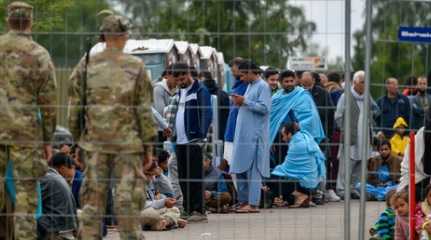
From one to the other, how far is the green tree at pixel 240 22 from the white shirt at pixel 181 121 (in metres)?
3.20

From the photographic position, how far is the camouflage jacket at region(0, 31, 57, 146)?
1211cm

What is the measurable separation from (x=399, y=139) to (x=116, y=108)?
21.7 feet

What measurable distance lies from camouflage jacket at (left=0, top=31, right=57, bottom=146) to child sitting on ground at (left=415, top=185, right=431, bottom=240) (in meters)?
3.34

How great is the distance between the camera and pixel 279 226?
1524 centimetres

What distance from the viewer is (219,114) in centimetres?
1872

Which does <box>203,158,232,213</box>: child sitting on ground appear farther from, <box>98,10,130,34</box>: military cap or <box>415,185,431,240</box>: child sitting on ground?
<box>98,10,130,34</box>: military cap

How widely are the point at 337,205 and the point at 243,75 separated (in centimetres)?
171

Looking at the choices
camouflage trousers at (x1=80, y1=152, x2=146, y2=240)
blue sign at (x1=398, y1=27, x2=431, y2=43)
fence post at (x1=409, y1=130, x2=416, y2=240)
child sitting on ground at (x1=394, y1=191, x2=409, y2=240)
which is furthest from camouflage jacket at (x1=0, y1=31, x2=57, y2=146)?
child sitting on ground at (x1=394, y1=191, x2=409, y2=240)

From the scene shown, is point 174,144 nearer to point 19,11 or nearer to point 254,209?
point 254,209

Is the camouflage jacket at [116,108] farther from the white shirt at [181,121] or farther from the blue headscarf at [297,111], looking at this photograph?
the blue headscarf at [297,111]

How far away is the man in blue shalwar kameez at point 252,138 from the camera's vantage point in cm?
1621

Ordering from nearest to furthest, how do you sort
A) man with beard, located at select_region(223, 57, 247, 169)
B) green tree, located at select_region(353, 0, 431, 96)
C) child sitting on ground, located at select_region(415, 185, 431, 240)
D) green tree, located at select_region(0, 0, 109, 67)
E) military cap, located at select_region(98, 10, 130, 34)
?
military cap, located at select_region(98, 10, 130, 34)
green tree, located at select_region(0, 0, 109, 67)
green tree, located at select_region(353, 0, 431, 96)
child sitting on ground, located at select_region(415, 185, 431, 240)
man with beard, located at select_region(223, 57, 247, 169)

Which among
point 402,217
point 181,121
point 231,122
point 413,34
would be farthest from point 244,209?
point 413,34

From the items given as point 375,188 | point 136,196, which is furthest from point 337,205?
point 136,196
